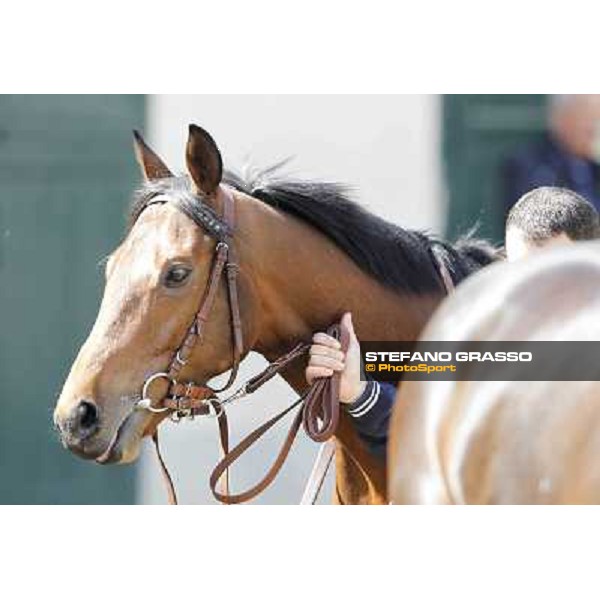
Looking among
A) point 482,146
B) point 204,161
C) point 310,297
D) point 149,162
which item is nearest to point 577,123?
point 482,146

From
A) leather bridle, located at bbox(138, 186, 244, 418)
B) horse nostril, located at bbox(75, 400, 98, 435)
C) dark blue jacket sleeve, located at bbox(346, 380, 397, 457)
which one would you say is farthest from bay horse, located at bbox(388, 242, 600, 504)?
horse nostril, located at bbox(75, 400, 98, 435)

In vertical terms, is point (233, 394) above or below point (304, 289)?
below

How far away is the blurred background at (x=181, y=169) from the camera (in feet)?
11.6

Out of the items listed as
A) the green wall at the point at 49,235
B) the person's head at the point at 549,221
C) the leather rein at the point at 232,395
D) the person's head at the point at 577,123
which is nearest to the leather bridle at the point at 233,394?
the leather rein at the point at 232,395

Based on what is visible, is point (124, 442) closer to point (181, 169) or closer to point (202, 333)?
point (202, 333)

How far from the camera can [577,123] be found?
356 centimetres

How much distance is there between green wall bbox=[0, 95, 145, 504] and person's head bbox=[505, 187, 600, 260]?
3.66 feet

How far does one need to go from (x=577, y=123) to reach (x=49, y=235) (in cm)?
156

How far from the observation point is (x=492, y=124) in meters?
3.56

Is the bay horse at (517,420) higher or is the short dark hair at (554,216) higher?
the short dark hair at (554,216)

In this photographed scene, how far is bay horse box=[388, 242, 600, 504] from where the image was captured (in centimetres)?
292

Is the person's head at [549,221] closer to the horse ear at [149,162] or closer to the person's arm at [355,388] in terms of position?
the person's arm at [355,388]

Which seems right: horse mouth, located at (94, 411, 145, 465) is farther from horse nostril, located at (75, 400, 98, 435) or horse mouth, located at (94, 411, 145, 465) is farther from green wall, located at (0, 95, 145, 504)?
green wall, located at (0, 95, 145, 504)

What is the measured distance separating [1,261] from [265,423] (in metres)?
0.92
